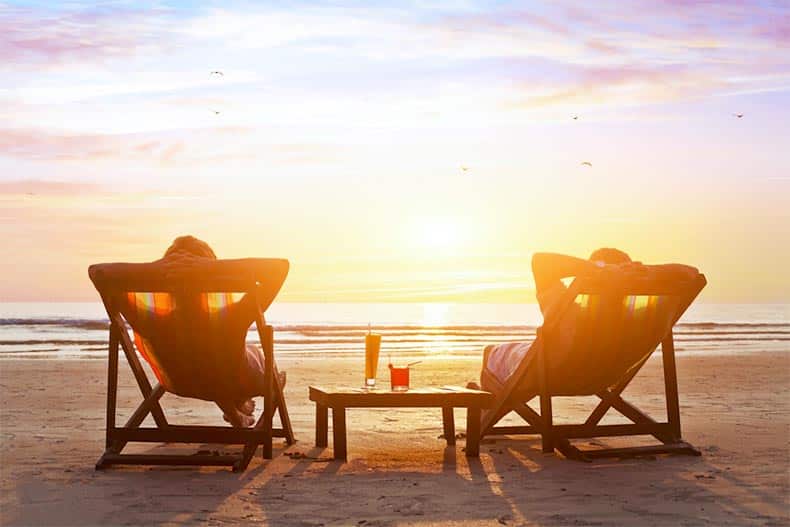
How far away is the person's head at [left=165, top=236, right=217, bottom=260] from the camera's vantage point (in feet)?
21.8

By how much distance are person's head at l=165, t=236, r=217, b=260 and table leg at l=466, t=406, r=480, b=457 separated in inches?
75.4

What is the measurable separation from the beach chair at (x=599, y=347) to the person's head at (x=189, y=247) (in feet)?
7.09

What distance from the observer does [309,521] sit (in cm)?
486

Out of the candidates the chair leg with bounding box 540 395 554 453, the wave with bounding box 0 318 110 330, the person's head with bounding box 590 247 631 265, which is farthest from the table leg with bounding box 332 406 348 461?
the wave with bounding box 0 318 110 330

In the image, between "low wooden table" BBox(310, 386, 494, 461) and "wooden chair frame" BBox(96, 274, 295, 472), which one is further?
"low wooden table" BBox(310, 386, 494, 461)

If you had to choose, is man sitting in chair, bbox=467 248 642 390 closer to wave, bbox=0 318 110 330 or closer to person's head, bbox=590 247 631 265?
person's head, bbox=590 247 631 265

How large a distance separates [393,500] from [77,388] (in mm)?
7733

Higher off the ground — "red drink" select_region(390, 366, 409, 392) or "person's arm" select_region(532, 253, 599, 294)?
"person's arm" select_region(532, 253, 599, 294)

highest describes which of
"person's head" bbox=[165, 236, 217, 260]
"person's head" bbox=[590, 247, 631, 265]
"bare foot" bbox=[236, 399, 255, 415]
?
"person's head" bbox=[165, 236, 217, 260]

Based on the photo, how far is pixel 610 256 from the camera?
23.0 ft

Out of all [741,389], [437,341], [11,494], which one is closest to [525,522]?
[11,494]

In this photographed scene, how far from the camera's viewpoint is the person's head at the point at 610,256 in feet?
22.9

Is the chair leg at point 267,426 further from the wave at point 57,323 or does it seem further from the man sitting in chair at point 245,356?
the wave at point 57,323

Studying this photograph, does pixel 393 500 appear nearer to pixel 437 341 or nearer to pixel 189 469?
pixel 189 469
